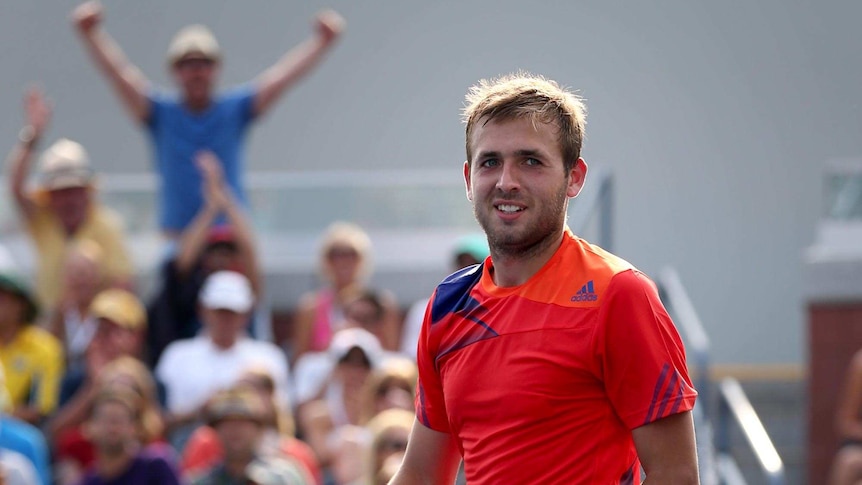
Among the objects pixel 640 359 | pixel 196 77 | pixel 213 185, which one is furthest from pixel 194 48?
pixel 640 359

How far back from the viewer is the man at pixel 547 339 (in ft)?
8.21

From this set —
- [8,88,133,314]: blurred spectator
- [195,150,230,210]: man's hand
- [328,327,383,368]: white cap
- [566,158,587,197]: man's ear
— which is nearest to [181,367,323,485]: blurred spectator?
[328,327,383,368]: white cap

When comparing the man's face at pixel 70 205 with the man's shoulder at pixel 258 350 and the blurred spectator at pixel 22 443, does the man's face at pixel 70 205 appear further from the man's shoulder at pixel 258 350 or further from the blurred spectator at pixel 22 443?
the blurred spectator at pixel 22 443

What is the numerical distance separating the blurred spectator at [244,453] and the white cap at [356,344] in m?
0.89

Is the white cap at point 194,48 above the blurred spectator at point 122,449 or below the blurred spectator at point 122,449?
above

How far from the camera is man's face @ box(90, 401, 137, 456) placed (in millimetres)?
5816

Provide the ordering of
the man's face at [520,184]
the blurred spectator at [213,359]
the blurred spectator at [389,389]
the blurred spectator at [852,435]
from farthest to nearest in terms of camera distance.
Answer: the blurred spectator at [852,435], the blurred spectator at [213,359], the blurred spectator at [389,389], the man's face at [520,184]

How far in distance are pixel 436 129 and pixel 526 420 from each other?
8162 mm

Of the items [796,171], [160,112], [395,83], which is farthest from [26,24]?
[796,171]

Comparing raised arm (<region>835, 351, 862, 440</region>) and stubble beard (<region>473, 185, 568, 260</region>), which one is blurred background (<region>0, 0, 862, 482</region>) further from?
stubble beard (<region>473, 185, 568, 260</region>)

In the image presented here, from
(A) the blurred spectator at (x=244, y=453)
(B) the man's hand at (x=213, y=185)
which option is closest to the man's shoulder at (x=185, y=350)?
(B) the man's hand at (x=213, y=185)

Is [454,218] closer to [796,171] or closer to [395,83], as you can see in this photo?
[395,83]

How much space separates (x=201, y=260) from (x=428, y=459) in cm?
442

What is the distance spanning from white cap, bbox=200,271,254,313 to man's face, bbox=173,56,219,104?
3.29ft
